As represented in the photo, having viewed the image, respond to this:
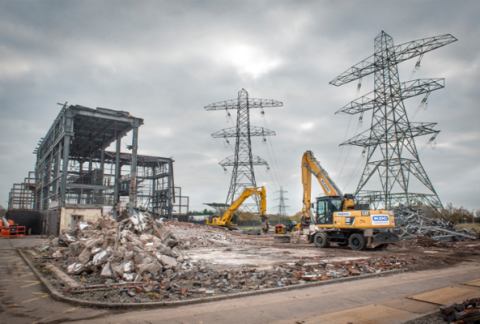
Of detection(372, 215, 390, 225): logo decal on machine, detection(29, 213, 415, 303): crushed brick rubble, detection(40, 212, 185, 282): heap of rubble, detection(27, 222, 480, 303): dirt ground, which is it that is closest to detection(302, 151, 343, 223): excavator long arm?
detection(372, 215, 390, 225): logo decal on machine

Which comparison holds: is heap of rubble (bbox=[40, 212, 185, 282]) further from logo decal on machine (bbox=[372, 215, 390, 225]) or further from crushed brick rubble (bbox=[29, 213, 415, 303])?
logo decal on machine (bbox=[372, 215, 390, 225])

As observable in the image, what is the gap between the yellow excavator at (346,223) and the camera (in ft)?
54.0

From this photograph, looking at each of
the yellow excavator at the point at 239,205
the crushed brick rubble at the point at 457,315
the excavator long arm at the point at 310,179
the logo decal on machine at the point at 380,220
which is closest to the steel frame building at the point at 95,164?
the yellow excavator at the point at 239,205

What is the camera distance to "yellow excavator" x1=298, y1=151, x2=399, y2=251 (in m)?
16.5

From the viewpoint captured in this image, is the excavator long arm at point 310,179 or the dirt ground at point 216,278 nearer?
the dirt ground at point 216,278

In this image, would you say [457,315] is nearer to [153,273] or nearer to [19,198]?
[153,273]

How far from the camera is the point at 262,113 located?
137ft

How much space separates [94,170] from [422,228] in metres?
35.8

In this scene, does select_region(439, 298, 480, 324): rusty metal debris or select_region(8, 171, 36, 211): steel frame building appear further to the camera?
select_region(8, 171, 36, 211): steel frame building

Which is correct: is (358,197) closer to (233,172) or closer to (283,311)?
(233,172)

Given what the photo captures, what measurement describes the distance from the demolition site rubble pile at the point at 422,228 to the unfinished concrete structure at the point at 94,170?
78.1ft

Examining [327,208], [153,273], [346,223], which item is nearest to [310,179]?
[327,208]

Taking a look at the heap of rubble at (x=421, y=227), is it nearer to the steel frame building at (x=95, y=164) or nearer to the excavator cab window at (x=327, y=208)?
the excavator cab window at (x=327, y=208)

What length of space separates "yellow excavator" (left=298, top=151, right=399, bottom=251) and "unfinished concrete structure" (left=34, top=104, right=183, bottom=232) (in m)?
18.4
